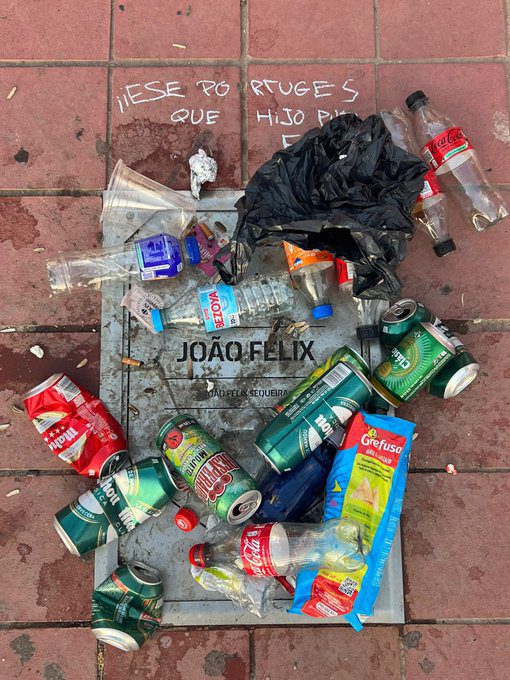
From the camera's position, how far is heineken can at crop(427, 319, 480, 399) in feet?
6.52

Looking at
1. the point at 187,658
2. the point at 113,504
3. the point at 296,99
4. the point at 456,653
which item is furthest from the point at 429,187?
the point at 187,658

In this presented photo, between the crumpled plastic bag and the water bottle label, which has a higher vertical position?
the crumpled plastic bag

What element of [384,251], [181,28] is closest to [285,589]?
[384,251]

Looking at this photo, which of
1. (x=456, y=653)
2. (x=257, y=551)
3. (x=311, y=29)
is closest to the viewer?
(x=257, y=551)

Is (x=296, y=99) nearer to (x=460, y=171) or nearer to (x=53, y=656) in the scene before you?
(x=460, y=171)

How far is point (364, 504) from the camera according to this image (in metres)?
1.85

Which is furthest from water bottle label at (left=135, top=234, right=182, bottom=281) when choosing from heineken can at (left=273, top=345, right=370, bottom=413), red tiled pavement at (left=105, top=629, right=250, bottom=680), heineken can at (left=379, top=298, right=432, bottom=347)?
red tiled pavement at (left=105, top=629, right=250, bottom=680)

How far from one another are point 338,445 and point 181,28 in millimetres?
1853

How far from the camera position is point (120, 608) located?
193 cm

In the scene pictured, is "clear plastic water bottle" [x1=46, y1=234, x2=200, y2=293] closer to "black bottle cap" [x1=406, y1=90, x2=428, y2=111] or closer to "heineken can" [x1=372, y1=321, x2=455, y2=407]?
"heineken can" [x1=372, y1=321, x2=455, y2=407]

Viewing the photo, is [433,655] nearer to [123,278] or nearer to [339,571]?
[339,571]

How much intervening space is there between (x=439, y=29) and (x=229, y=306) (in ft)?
5.00

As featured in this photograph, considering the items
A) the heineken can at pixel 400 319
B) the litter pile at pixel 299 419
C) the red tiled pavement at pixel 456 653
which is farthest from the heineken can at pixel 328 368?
the red tiled pavement at pixel 456 653

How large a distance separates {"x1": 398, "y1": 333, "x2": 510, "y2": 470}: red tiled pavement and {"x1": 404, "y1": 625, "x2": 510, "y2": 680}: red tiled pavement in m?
0.63
